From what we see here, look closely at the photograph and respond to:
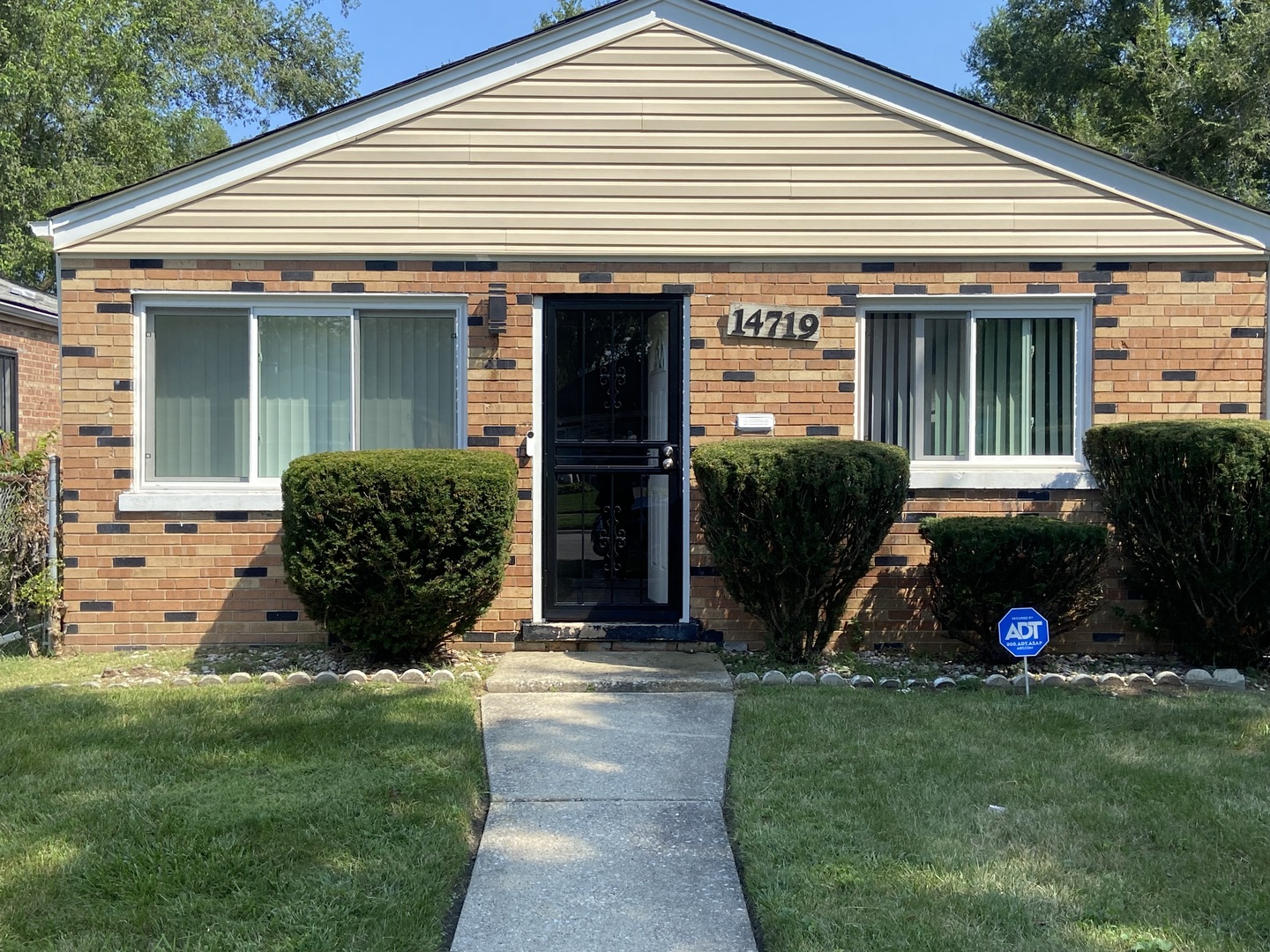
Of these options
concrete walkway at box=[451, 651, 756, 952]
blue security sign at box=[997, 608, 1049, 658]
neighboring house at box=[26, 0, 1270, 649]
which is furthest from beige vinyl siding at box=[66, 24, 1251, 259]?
concrete walkway at box=[451, 651, 756, 952]

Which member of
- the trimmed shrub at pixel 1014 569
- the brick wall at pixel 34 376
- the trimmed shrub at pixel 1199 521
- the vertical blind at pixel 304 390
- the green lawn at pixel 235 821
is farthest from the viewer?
the brick wall at pixel 34 376

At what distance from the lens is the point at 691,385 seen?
7180 millimetres

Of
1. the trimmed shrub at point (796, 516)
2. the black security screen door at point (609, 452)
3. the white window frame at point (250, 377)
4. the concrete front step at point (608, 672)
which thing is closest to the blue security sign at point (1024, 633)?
the trimmed shrub at point (796, 516)

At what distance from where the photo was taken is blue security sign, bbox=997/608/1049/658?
19.3 ft

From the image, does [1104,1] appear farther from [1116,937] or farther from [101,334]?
[1116,937]

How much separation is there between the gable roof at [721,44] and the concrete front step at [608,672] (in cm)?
388

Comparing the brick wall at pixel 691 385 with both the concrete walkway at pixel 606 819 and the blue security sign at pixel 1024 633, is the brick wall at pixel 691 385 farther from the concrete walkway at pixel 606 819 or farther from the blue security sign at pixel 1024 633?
the concrete walkway at pixel 606 819

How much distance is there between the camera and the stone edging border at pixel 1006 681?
6152mm

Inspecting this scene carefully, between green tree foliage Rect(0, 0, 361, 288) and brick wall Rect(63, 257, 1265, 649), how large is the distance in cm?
1216

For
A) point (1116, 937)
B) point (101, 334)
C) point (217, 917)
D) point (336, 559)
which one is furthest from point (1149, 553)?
point (101, 334)

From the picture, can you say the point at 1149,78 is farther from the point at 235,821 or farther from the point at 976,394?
the point at 235,821

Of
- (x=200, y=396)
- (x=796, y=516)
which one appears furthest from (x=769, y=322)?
(x=200, y=396)

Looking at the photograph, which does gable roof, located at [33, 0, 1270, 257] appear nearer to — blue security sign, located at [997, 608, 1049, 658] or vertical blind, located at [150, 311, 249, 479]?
vertical blind, located at [150, 311, 249, 479]

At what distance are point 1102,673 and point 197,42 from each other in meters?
24.2
